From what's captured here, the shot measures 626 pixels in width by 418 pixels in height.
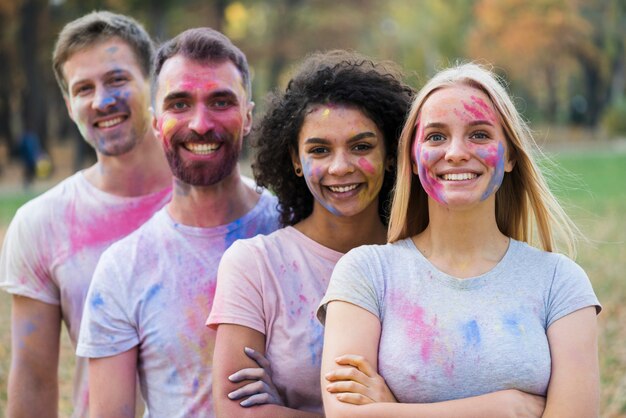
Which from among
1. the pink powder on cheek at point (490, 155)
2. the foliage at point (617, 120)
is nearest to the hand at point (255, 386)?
the pink powder on cheek at point (490, 155)

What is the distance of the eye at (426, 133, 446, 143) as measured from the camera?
346 cm

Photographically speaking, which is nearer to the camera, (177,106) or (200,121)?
(200,121)

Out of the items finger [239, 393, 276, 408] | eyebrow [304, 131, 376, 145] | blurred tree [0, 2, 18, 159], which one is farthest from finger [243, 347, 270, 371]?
blurred tree [0, 2, 18, 159]

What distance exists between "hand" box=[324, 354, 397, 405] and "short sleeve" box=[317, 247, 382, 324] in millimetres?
208

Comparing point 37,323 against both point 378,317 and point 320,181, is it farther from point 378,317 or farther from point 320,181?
point 378,317

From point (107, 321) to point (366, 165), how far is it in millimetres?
1322

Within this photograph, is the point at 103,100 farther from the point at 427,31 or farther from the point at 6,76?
the point at 427,31

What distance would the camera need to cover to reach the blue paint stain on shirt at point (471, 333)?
10.6ft

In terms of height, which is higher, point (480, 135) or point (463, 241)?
point (480, 135)

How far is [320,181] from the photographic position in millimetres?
3812

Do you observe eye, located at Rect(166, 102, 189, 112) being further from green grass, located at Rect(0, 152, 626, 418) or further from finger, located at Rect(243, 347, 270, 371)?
green grass, located at Rect(0, 152, 626, 418)

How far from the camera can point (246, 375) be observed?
3533mm

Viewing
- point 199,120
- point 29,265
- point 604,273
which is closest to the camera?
point 199,120

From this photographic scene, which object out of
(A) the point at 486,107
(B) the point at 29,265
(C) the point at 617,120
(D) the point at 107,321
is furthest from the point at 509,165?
(C) the point at 617,120
